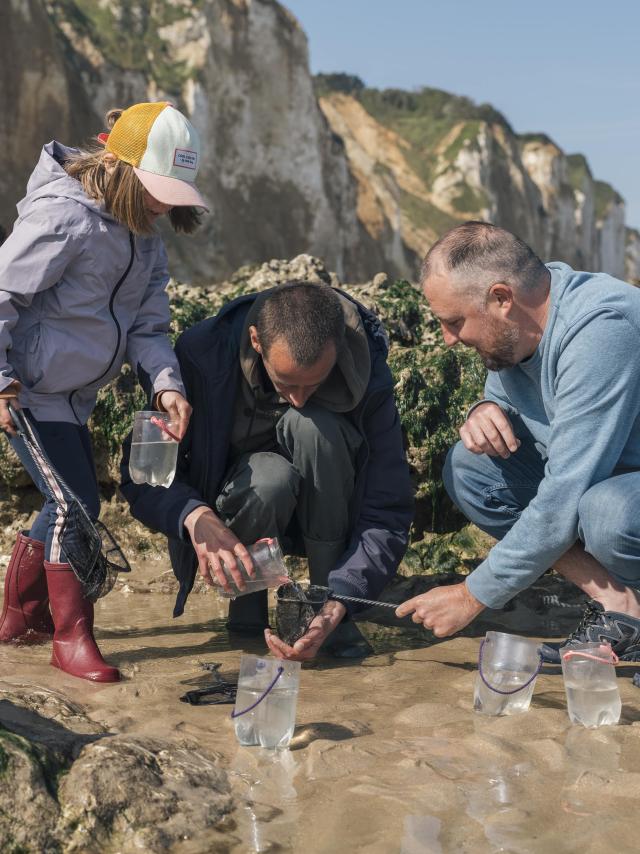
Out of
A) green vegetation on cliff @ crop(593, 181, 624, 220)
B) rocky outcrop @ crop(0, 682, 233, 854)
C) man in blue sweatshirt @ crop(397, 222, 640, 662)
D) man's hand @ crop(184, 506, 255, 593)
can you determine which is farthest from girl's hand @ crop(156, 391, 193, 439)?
green vegetation on cliff @ crop(593, 181, 624, 220)

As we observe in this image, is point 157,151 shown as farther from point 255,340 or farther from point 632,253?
point 632,253

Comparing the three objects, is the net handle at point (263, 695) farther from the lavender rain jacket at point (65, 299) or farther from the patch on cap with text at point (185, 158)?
the patch on cap with text at point (185, 158)

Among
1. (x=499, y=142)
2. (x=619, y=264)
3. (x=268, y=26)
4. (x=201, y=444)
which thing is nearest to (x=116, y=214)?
(x=201, y=444)

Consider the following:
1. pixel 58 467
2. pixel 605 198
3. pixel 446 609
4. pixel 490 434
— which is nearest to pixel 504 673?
pixel 446 609

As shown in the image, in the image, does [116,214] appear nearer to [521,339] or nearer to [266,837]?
[521,339]

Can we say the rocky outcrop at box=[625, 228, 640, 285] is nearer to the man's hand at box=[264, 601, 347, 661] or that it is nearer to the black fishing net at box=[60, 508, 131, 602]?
the man's hand at box=[264, 601, 347, 661]

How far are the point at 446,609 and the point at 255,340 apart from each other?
1.10m

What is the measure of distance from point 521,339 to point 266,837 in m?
1.72

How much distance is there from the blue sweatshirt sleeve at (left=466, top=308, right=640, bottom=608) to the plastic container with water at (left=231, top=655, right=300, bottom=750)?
2.33 feet

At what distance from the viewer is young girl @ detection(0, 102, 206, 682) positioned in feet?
11.2

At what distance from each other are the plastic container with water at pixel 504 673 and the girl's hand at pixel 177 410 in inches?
48.5

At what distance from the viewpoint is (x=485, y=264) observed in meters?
3.24

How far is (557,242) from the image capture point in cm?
5259

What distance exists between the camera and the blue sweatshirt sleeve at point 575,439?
304cm
